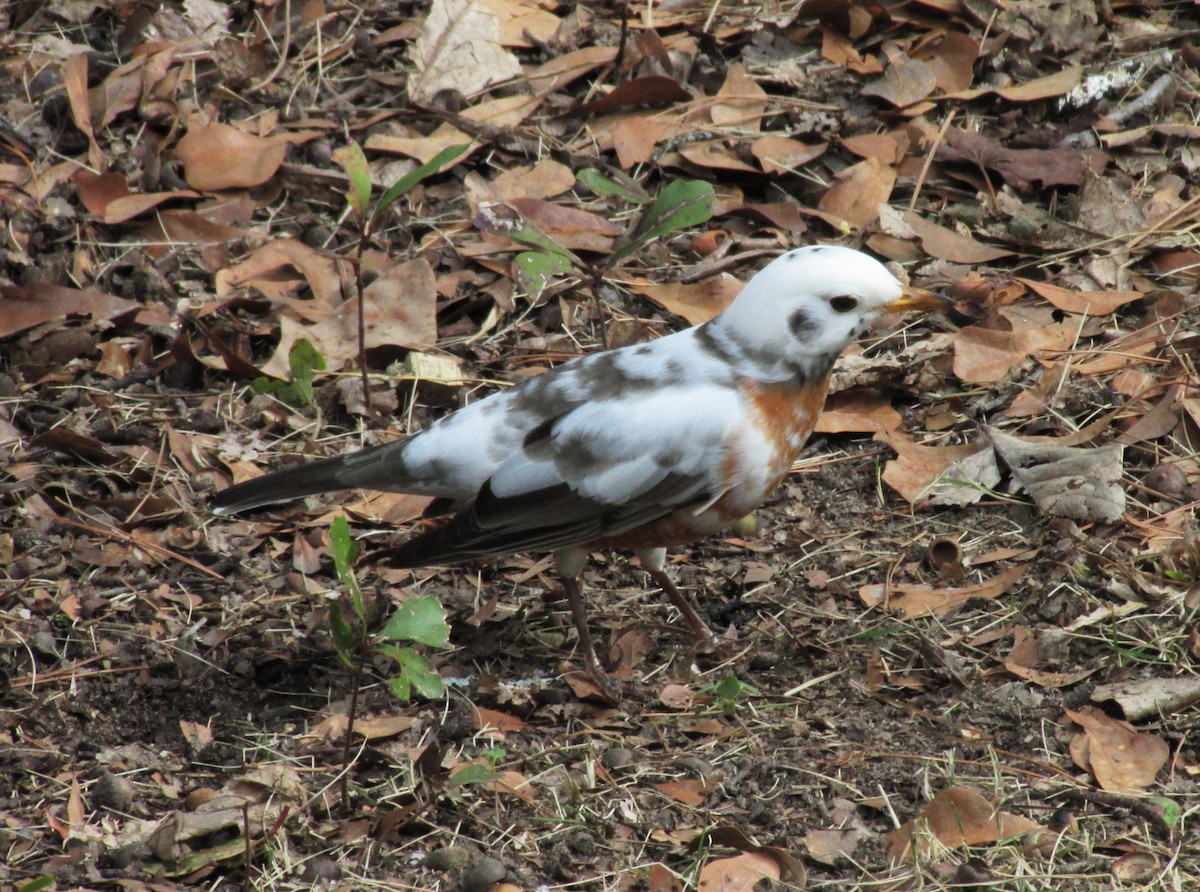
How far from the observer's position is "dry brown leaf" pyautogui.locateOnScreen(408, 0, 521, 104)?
276 inches

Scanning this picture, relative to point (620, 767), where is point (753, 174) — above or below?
above

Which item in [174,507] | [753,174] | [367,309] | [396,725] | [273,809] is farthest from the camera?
[753,174]

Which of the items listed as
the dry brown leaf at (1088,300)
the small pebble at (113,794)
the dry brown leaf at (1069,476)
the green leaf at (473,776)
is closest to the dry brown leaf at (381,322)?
the small pebble at (113,794)

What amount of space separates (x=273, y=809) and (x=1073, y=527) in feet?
9.84

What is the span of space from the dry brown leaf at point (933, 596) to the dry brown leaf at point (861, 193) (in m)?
2.22

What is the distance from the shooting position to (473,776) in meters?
3.91

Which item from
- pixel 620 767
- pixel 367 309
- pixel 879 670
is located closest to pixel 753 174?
pixel 367 309

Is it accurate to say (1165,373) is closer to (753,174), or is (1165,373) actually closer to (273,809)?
(753,174)

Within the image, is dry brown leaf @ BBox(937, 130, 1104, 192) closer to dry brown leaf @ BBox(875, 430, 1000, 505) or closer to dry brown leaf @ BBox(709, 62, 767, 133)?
dry brown leaf @ BBox(709, 62, 767, 133)

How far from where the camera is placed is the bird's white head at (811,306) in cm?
448

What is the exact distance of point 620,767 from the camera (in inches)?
166

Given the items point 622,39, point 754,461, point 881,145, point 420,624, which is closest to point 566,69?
point 622,39

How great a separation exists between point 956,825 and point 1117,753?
0.63m

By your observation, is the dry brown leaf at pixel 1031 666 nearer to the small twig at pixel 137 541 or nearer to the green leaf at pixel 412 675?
the green leaf at pixel 412 675
